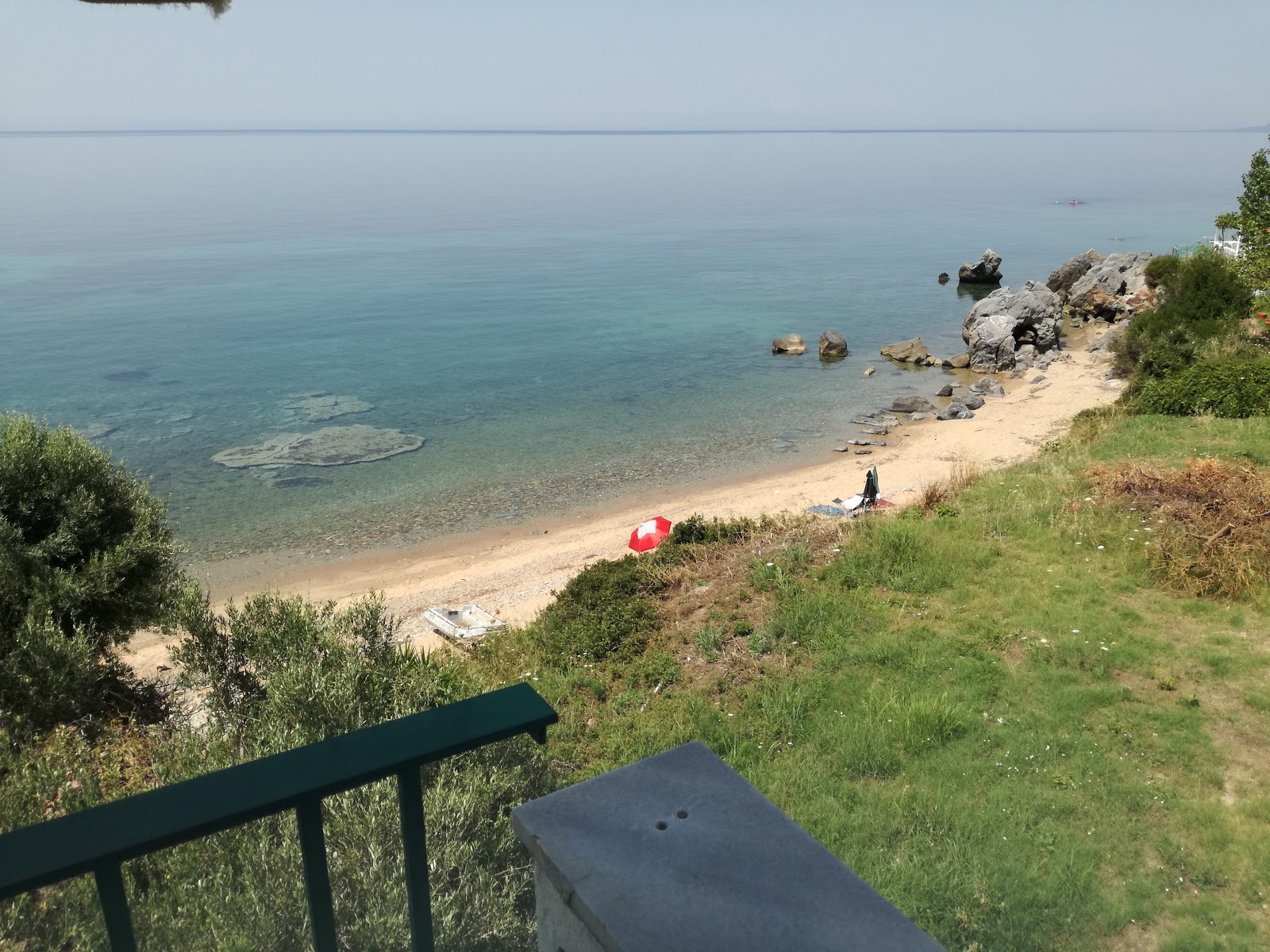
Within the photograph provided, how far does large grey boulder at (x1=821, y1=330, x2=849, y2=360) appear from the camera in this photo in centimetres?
4100

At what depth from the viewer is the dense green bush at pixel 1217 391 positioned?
17984mm

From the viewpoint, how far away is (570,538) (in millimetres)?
22469

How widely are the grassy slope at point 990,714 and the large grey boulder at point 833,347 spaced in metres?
27.7

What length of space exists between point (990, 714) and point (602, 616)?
198 inches

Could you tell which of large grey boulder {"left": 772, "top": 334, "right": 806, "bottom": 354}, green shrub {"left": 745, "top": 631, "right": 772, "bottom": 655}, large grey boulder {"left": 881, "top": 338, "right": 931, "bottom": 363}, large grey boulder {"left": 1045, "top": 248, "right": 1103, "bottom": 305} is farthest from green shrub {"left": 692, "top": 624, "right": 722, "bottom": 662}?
large grey boulder {"left": 1045, "top": 248, "right": 1103, "bottom": 305}

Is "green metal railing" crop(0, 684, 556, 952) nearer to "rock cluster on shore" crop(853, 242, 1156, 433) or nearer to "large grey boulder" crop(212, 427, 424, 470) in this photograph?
Result: "large grey boulder" crop(212, 427, 424, 470)

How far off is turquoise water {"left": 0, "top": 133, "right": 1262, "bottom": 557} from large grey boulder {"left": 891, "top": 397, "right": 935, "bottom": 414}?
A: 1.79m

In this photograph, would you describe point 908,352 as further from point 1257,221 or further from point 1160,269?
point 1257,221

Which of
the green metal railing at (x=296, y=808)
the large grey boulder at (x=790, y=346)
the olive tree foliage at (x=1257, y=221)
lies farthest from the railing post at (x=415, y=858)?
the large grey boulder at (x=790, y=346)

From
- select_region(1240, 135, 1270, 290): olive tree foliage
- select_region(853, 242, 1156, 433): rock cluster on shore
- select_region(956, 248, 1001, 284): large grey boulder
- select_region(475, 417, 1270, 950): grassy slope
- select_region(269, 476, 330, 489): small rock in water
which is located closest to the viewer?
select_region(475, 417, 1270, 950): grassy slope

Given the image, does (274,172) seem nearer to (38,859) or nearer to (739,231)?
(739,231)

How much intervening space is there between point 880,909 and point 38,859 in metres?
1.61

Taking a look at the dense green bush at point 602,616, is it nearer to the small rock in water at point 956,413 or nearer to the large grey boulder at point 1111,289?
the small rock in water at point 956,413

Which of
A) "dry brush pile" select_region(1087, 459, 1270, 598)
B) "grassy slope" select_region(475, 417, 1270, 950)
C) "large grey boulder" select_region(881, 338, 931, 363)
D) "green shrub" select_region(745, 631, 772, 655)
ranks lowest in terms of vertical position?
"large grey boulder" select_region(881, 338, 931, 363)
